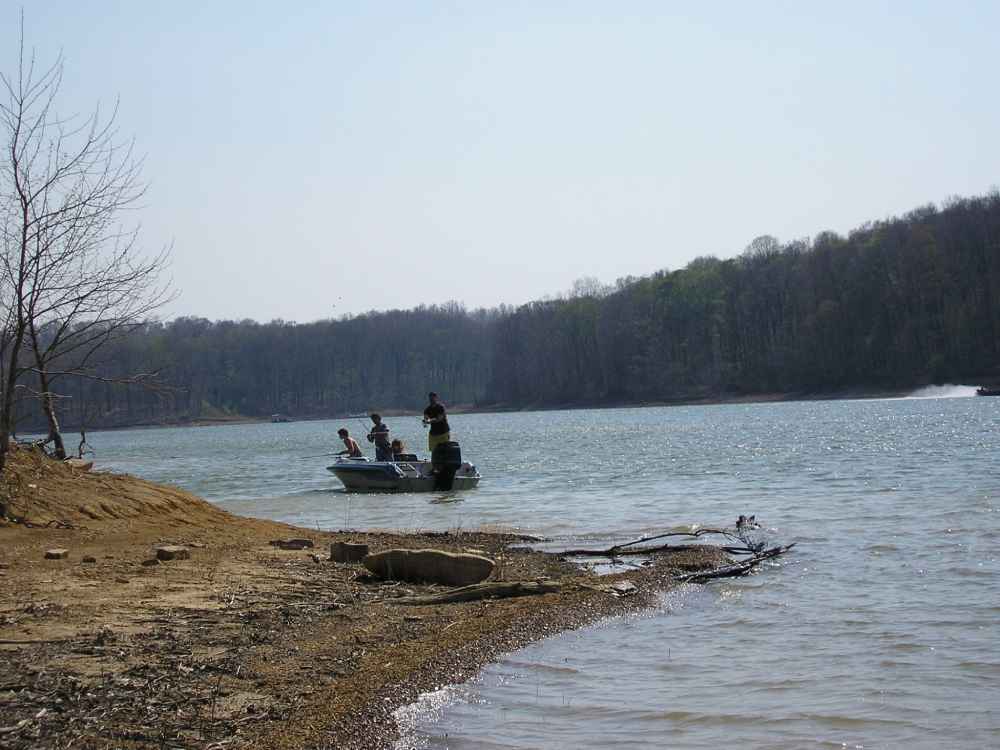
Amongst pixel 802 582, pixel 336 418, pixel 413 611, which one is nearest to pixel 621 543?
pixel 802 582

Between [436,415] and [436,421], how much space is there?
267 mm

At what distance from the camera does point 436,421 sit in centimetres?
2245

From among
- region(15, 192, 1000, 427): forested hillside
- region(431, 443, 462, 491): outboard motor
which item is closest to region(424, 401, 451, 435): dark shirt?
region(431, 443, 462, 491): outboard motor

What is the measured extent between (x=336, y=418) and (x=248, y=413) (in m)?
12.7

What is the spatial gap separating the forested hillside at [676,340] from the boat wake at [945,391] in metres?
1.33

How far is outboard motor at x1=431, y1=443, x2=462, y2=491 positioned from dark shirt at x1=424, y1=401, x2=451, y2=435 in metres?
0.32

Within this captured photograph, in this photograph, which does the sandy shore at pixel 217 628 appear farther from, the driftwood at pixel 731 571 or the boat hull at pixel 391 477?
the boat hull at pixel 391 477

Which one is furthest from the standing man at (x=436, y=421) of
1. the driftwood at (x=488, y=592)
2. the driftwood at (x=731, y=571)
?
the driftwood at (x=488, y=592)

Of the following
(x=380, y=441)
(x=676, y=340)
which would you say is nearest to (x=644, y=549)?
(x=380, y=441)

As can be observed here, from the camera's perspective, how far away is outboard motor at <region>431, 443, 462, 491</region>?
925 inches

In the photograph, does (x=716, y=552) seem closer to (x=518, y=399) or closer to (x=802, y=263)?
(x=802, y=263)

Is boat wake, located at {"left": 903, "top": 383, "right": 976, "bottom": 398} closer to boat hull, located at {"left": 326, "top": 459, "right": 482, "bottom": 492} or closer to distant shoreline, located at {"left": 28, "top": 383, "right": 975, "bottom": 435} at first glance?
distant shoreline, located at {"left": 28, "top": 383, "right": 975, "bottom": 435}

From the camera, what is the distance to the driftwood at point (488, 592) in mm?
9180

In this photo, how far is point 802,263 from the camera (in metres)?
105
